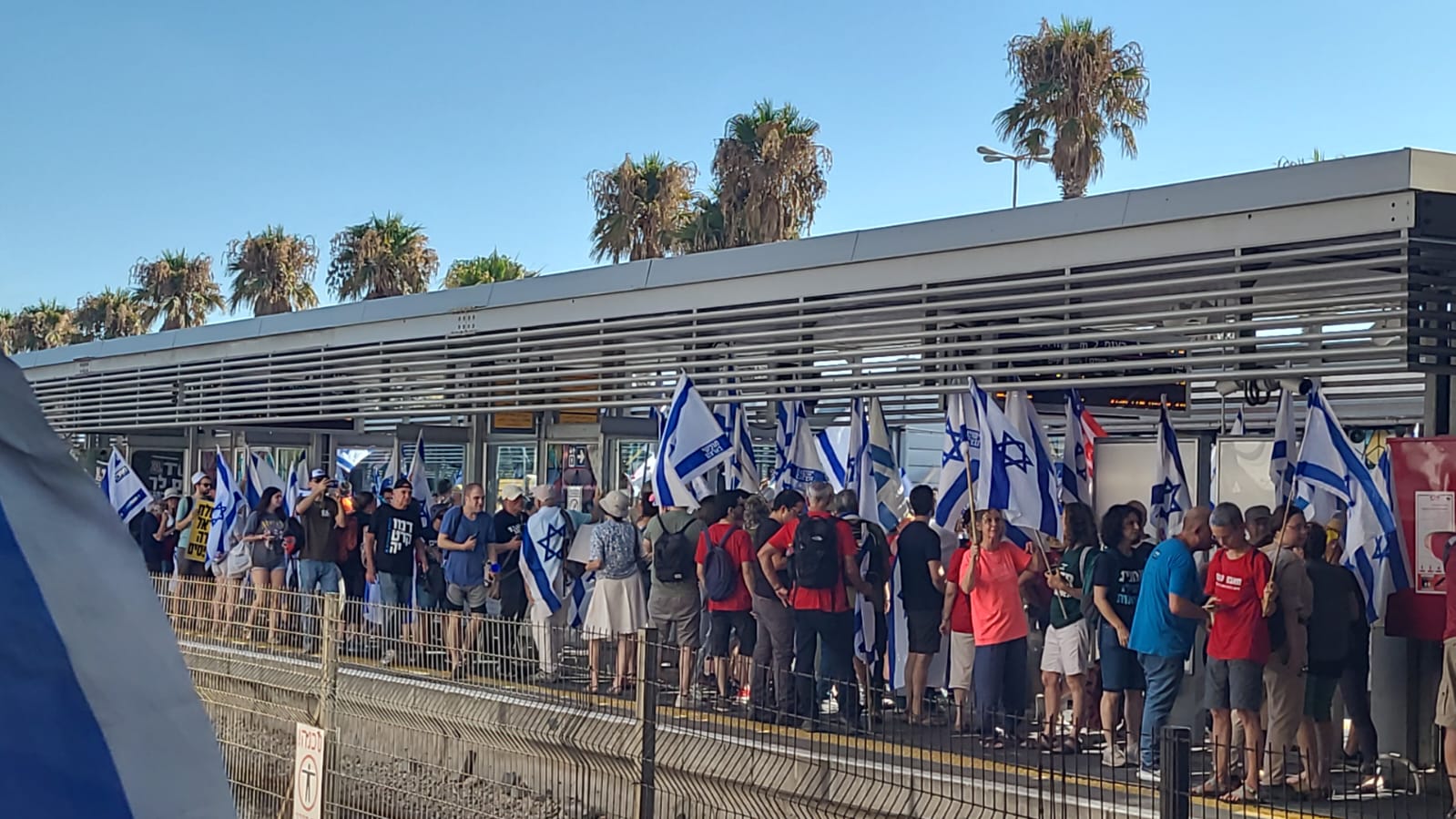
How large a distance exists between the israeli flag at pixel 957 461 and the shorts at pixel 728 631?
1731 millimetres

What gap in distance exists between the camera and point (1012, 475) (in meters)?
11.5

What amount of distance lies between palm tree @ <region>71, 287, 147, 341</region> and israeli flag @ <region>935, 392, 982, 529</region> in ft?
154

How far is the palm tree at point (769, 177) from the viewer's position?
34719 mm

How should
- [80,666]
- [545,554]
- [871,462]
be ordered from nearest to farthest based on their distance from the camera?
[80,666]
[871,462]
[545,554]

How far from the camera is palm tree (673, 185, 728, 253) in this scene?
1377 inches

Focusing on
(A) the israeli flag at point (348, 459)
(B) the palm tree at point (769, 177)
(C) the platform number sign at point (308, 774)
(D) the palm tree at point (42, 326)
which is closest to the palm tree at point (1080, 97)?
(B) the palm tree at point (769, 177)

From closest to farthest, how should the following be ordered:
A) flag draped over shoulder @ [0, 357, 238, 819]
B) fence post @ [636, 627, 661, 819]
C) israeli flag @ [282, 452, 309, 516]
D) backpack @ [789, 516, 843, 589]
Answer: flag draped over shoulder @ [0, 357, 238, 819] < fence post @ [636, 627, 661, 819] < backpack @ [789, 516, 843, 589] < israeli flag @ [282, 452, 309, 516]

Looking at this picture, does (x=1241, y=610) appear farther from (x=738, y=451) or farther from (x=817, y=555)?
(x=738, y=451)

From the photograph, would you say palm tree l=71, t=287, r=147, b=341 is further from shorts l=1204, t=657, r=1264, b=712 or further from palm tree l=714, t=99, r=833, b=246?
shorts l=1204, t=657, r=1264, b=712

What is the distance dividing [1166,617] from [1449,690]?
5.55 feet

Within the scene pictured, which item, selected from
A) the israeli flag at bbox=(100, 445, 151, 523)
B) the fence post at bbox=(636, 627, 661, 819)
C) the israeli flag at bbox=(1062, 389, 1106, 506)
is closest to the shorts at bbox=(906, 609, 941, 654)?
the israeli flag at bbox=(1062, 389, 1106, 506)

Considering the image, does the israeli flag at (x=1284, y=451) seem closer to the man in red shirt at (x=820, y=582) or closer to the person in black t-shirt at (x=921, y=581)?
the person in black t-shirt at (x=921, y=581)

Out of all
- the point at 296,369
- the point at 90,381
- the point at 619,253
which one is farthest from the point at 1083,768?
the point at 619,253

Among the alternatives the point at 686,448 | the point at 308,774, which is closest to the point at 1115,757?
the point at 686,448
